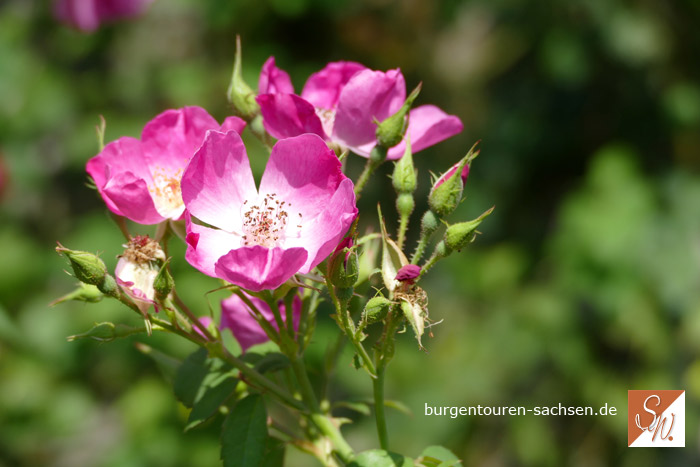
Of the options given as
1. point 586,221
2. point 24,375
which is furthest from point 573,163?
point 24,375

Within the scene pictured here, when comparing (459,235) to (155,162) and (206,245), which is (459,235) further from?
(155,162)

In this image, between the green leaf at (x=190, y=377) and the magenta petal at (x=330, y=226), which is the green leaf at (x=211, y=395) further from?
the magenta petal at (x=330, y=226)

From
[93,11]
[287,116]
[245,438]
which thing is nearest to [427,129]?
[287,116]

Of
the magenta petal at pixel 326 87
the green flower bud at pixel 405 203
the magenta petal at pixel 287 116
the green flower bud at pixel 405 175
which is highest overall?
the magenta petal at pixel 326 87

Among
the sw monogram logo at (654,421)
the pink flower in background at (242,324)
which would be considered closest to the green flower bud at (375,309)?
the pink flower in background at (242,324)

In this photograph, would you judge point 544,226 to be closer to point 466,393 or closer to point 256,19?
point 466,393

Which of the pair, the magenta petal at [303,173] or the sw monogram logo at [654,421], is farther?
the sw monogram logo at [654,421]

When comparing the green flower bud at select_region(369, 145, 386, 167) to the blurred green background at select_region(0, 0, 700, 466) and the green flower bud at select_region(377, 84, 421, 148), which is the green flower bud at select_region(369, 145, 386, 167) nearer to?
the green flower bud at select_region(377, 84, 421, 148)

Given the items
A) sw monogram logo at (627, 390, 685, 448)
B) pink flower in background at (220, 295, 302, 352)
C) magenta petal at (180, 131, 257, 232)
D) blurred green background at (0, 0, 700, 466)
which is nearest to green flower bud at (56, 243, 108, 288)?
magenta petal at (180, 131, 257, 232)
